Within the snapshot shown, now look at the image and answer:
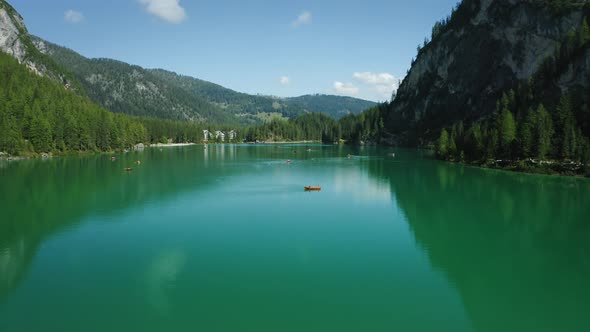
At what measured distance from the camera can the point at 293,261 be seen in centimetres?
2798

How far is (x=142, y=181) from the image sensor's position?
6975 centimetres

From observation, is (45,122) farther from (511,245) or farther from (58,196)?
(511,245)

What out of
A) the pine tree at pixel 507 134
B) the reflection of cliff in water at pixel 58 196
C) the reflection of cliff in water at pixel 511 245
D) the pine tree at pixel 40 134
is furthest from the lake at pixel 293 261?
the pine tree at pixel 40 134

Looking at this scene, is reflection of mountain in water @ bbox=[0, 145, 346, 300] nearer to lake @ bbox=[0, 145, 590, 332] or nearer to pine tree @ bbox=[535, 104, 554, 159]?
lake @ bbox=[0, 145, 590, 332]

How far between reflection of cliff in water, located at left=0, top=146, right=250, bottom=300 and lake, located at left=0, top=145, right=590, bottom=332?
0.27 meters

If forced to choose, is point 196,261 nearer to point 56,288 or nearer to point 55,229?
point 56,288

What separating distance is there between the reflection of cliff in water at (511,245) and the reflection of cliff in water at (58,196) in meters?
26.1

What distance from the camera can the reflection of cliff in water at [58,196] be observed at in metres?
30.9

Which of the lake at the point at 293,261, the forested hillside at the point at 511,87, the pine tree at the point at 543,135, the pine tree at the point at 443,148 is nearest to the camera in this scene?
the lake at the point at 293,261

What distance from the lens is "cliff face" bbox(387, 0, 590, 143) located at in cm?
12362

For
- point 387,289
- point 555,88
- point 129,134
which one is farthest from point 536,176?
point 129,134

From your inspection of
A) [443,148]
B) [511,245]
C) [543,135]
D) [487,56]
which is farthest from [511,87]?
[511,245]

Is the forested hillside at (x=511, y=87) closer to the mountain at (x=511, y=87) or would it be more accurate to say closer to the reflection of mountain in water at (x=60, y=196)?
the mountain at (x=511, y=87)

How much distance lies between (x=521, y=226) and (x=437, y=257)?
592 inches
